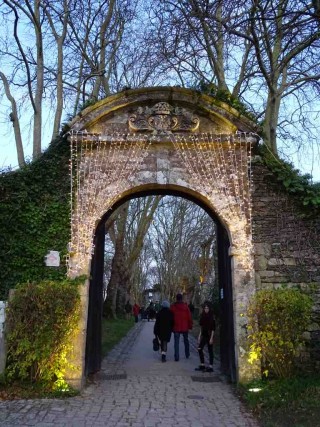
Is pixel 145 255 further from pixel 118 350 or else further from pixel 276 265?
pixel 276 265

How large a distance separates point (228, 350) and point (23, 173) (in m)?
4.74

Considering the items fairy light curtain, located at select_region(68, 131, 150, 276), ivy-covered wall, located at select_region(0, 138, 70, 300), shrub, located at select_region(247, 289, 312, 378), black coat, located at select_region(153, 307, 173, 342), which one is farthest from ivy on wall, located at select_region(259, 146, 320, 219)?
black coat, located at select_region(153, 307, 173, 342)

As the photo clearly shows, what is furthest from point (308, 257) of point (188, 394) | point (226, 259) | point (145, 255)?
point (145, 255)

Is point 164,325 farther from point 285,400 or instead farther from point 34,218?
point 285,400

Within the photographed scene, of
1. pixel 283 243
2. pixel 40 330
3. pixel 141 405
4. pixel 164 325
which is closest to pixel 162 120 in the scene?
pixel 283 243

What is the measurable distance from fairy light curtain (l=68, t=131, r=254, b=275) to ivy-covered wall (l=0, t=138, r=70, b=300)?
0.25 meters

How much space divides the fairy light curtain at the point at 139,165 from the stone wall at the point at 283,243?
28 centimetres

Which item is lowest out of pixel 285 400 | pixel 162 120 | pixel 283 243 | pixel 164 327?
pixel 285 400

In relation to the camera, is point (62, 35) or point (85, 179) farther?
point (62, 35)

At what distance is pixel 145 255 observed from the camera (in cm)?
4325

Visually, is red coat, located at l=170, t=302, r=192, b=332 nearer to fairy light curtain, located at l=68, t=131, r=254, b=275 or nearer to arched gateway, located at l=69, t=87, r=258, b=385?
arched gateway, located at l=69, t=87, r=258, b=385

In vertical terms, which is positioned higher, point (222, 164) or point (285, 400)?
point (222, 164)

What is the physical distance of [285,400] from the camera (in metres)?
5.83

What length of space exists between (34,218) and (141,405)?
345cm
